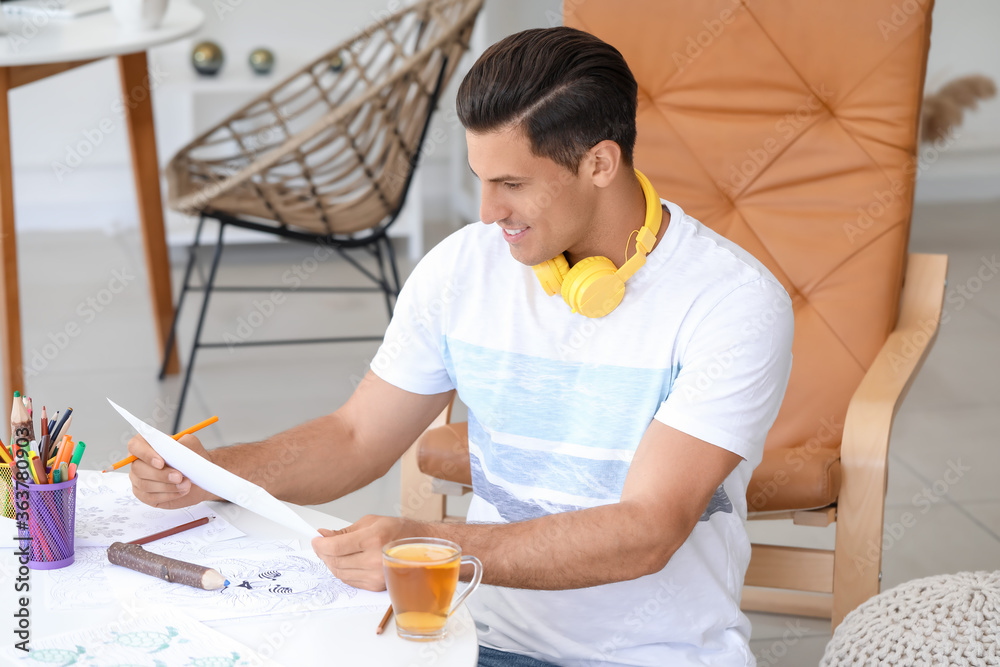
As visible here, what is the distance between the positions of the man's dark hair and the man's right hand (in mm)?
451

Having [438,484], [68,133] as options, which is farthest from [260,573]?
[68,133]

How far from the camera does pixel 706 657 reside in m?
1.08

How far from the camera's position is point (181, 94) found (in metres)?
3.96

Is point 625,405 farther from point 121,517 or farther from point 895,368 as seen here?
point 895,368

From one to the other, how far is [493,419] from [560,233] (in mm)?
217

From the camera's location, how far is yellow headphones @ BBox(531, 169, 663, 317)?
1095 mm

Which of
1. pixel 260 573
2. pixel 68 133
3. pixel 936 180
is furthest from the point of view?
pixel 936 180

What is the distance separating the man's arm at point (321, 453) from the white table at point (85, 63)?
121 cm

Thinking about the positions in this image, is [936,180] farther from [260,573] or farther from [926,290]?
[260,573]

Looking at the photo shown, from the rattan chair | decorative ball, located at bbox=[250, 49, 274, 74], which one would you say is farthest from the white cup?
decorative ball, located at bbox=[250, 49, 274, 74]

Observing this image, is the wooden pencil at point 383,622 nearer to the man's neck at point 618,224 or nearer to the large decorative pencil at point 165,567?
the large decorative pencil at point 165,567

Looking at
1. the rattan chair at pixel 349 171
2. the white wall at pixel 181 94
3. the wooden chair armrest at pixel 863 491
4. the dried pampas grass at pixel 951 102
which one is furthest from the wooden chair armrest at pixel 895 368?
the dried pampas grass at pixel 951 102

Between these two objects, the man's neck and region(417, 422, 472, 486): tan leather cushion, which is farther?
region(417, 422, 472, 486): tan leather cushion

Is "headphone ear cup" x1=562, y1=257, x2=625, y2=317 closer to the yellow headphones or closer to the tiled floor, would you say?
the yellow headphones
